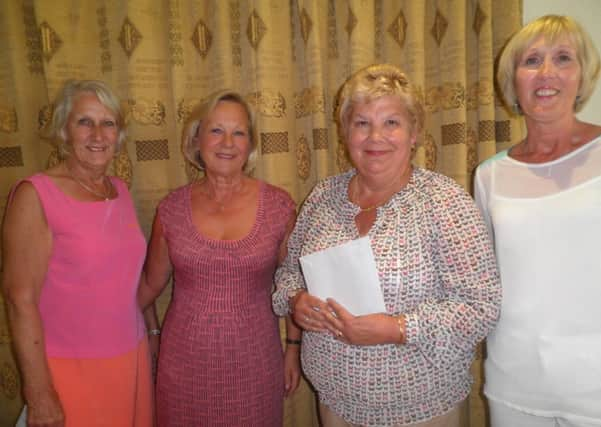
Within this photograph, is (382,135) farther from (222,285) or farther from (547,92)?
(222,285)

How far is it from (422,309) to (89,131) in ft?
4.18

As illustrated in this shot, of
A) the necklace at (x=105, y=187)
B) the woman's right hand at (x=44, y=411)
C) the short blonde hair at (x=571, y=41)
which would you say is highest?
the short blonde hair at (x=571, y=41)

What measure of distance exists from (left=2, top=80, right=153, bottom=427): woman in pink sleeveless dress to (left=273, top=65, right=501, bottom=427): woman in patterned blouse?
67 cm

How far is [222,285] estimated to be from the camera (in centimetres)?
145

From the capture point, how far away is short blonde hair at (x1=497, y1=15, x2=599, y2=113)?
114cm

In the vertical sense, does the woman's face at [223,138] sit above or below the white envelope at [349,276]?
above

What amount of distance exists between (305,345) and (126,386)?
2.26 ft

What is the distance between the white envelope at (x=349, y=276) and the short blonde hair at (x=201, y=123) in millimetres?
655

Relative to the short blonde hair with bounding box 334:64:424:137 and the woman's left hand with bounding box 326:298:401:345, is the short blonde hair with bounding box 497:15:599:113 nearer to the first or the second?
the short blonde hair with bounding box 334:64:424:137

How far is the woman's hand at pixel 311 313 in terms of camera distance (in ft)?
3.94

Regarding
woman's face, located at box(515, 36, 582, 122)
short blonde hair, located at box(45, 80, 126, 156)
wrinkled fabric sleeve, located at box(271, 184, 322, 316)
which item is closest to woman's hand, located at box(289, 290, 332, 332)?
wrinkled fabric sleeve, located at box(271, 184, 322, 316)

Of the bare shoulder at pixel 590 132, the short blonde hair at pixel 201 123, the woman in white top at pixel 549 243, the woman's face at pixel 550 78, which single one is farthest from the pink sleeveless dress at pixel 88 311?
the bare shoulder at pixel 590 132

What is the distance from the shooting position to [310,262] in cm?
121

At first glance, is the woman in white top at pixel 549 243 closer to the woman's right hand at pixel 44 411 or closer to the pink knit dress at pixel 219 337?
the pink knit dress at pixel 219 337
